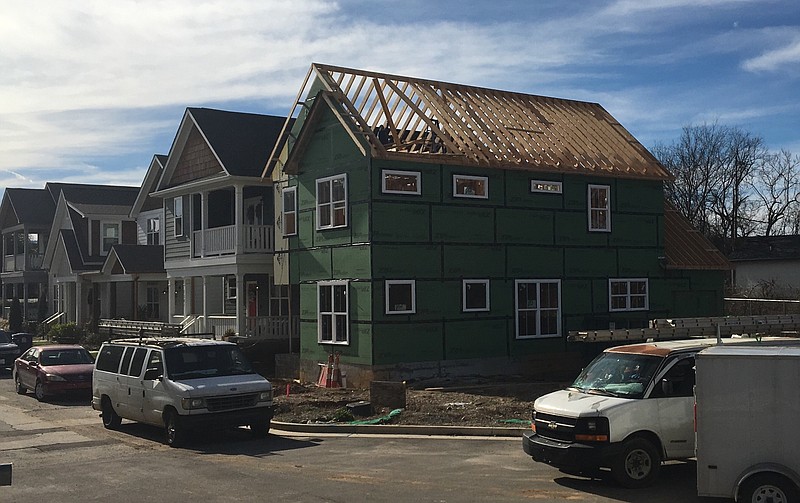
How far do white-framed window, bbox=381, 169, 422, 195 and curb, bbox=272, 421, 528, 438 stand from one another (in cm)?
802

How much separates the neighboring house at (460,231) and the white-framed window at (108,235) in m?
22.0

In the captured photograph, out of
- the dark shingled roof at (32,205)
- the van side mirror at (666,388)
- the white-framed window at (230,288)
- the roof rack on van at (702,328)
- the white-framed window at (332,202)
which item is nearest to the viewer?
the van side mirror at (666,388)

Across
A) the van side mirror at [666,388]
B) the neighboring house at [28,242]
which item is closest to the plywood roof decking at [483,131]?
the van side mirror at [666,388]

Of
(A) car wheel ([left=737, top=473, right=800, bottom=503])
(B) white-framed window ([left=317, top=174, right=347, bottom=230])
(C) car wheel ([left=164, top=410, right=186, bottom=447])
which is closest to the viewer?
(A) car wheel ([left=737, top=473, right=800, bottom=503])

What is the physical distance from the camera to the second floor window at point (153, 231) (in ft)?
144

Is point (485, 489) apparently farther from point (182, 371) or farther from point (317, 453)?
point (182, 371)

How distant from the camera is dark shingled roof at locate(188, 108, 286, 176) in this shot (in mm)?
31078

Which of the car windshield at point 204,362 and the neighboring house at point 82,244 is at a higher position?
the neighboring house at point 82,244

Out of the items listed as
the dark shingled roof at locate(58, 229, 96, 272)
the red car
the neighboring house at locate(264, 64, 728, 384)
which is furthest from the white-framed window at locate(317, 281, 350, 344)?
the dark shingled roof at locate(58, 229, 96, 272)

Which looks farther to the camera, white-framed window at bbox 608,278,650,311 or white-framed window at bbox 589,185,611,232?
white-framed window at bbox 608,278,650,311

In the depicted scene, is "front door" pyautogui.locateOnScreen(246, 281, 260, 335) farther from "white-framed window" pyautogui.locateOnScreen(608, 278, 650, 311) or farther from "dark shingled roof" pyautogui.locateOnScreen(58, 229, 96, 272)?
"dark shingled roof" pyautogui.locateOnScreen(58, 229, 96, 272)

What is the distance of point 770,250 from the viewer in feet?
178

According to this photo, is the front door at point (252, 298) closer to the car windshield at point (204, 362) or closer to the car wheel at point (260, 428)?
the car windshield at point (204, 362)

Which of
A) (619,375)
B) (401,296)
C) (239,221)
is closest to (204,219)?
(239,221)
